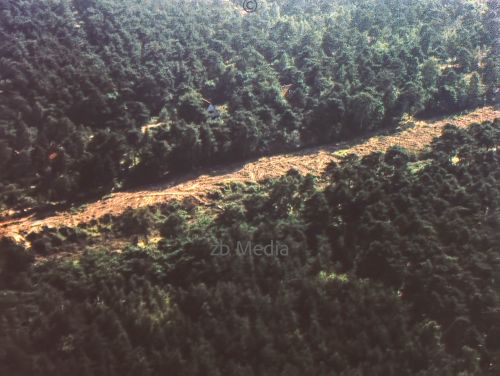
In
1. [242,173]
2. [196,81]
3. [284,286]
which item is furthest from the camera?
[196,81]

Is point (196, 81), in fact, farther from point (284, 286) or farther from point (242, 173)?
point (284, 286)

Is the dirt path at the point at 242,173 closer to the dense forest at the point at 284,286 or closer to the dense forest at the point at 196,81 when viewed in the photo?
the dense forest at the point at 196,81

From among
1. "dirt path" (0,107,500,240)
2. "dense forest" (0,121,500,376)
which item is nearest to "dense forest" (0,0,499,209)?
"dirt path" (0,107,500,240)

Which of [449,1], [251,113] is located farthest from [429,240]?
[449,1]

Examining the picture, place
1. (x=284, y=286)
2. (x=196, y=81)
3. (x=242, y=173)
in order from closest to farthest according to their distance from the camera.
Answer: (x=284, y=286), (x=242, y=173), (x=196, y=81)

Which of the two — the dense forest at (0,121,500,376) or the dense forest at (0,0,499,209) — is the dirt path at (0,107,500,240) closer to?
the dense forest at (0,0,499,209)

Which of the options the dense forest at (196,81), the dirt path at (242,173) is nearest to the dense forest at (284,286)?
the dirt path at (242,173)

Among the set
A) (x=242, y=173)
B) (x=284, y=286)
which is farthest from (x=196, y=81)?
(x=284, y=286)
